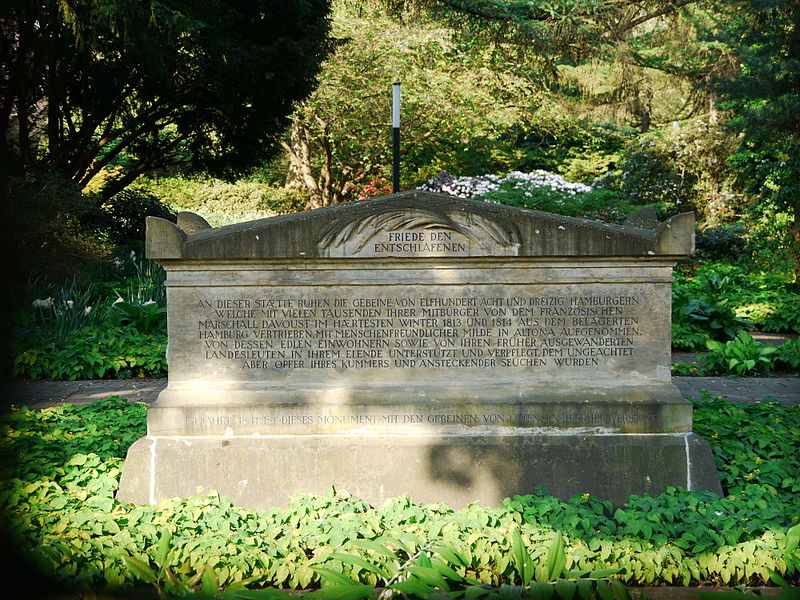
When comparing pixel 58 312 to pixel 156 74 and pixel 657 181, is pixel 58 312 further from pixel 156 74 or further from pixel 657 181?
pixel 657 181

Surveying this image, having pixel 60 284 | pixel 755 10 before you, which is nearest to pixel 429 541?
pixel 60 284

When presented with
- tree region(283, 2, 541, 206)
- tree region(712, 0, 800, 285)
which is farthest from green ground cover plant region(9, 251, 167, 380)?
tree region(283, 2, 541, 206)

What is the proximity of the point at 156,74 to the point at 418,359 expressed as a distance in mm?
6305

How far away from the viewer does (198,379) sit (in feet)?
14.3

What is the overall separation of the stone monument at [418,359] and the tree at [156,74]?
15.0ft

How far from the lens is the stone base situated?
4234mm

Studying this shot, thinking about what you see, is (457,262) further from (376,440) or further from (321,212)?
(376,440)

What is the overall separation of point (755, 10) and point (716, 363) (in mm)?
Result: 6824

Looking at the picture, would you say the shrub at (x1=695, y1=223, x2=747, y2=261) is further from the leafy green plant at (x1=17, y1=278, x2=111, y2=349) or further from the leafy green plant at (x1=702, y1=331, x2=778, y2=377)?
the leafy green plant at (x1=17, y1=278, x2=111, y2=349)

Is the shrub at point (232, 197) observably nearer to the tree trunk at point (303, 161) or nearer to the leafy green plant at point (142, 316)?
the tree trunk at point (303, 161)

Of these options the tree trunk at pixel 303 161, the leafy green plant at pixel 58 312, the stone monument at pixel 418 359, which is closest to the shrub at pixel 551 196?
Answer: the tree trunk at pixel 303 161

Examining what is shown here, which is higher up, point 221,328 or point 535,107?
point 535,107

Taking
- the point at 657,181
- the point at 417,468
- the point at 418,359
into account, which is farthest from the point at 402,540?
the point at 657,181

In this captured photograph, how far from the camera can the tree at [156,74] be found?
26.9 ft
